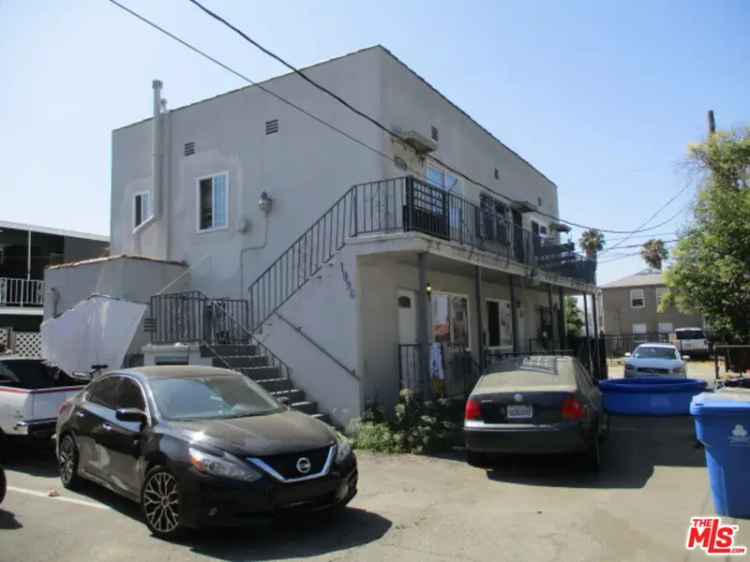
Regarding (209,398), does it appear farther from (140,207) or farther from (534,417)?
(140,207)

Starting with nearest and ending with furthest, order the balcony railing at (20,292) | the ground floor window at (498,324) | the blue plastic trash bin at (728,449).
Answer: the blue plastic trash bin at (728,449)
the ground floor window at (498,324)
the balcony railing at (20,292)

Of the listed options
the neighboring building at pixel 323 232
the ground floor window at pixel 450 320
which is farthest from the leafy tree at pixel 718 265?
the ground floor window at pixel 450 320

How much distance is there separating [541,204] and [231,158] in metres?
12.5

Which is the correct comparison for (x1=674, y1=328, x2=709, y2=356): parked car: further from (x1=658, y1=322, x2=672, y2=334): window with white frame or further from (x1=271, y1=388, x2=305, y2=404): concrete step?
(x1=271, y1=388, x2=305, y2=404): concrete step

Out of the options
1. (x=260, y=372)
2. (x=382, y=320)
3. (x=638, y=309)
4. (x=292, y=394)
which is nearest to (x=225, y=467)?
(x=292, y=394)

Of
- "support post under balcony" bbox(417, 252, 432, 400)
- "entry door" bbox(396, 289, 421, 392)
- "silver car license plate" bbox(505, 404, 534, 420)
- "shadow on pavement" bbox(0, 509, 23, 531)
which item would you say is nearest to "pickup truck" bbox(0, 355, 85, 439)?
"shadow on pavement" bbox(0, 509, 23, 531)

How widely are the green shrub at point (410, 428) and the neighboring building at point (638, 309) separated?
4330 centimetres

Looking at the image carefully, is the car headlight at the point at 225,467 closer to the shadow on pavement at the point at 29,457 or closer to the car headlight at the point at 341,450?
the car headlight at the point at 341,450

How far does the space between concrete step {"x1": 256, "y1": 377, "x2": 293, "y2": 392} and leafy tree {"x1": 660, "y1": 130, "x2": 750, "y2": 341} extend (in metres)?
14.8

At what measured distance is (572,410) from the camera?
737 centimetres

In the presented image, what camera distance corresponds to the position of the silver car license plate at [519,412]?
7.53 meters

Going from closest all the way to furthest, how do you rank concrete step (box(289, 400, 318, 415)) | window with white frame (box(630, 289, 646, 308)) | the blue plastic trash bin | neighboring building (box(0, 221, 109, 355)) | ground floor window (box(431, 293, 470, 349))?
the blue plastic trash bin, concrete step (box(289, 400, 318, 415)), ground floor window (box(431, 293, 470, 349)), neighboring building (box(0, 221, 109, 355)), window with white frame (box(630, 289, 646, 308))

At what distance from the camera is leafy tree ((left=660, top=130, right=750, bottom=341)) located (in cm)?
1923

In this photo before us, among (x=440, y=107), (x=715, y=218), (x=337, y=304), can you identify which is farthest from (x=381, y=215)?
(x=715, y=218)
